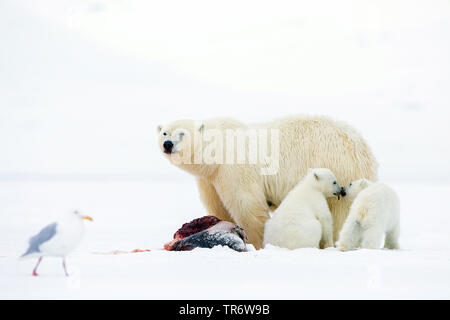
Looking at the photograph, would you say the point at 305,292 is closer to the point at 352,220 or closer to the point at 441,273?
the point at 441,273

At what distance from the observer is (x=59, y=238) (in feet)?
14.5

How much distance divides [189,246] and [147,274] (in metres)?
1.37

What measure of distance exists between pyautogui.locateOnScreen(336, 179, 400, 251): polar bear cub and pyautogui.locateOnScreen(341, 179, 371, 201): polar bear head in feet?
0.93

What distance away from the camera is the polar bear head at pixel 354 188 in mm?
6841

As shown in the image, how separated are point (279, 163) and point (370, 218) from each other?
5.01 ft

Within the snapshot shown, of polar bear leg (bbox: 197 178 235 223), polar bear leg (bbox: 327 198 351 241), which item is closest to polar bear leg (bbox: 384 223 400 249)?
polar bear leg (bbox: 327 198 351 241)

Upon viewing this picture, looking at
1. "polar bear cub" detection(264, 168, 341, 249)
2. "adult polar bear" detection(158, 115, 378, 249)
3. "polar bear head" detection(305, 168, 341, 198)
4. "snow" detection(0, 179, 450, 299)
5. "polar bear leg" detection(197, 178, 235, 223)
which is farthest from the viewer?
"polar bear leg" detection(197, 178, 235, 223)

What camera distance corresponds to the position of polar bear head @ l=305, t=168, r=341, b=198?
6.84m

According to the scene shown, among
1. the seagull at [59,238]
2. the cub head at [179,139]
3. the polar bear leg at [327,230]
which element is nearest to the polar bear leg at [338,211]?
the polar bear leg at [327,230]

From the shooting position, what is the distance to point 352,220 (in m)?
6.35

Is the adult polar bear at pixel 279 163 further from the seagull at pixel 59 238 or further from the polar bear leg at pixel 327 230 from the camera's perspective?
the seagull at pixel 59 238

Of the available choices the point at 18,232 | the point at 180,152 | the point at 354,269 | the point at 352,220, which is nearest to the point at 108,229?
the point at 18,232

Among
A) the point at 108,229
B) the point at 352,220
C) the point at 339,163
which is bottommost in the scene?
the point at 108,229

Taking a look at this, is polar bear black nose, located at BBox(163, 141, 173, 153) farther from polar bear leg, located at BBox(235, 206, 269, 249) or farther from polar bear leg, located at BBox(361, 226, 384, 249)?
polar bear leg, located at BBox(361, 226, 384, 249)
